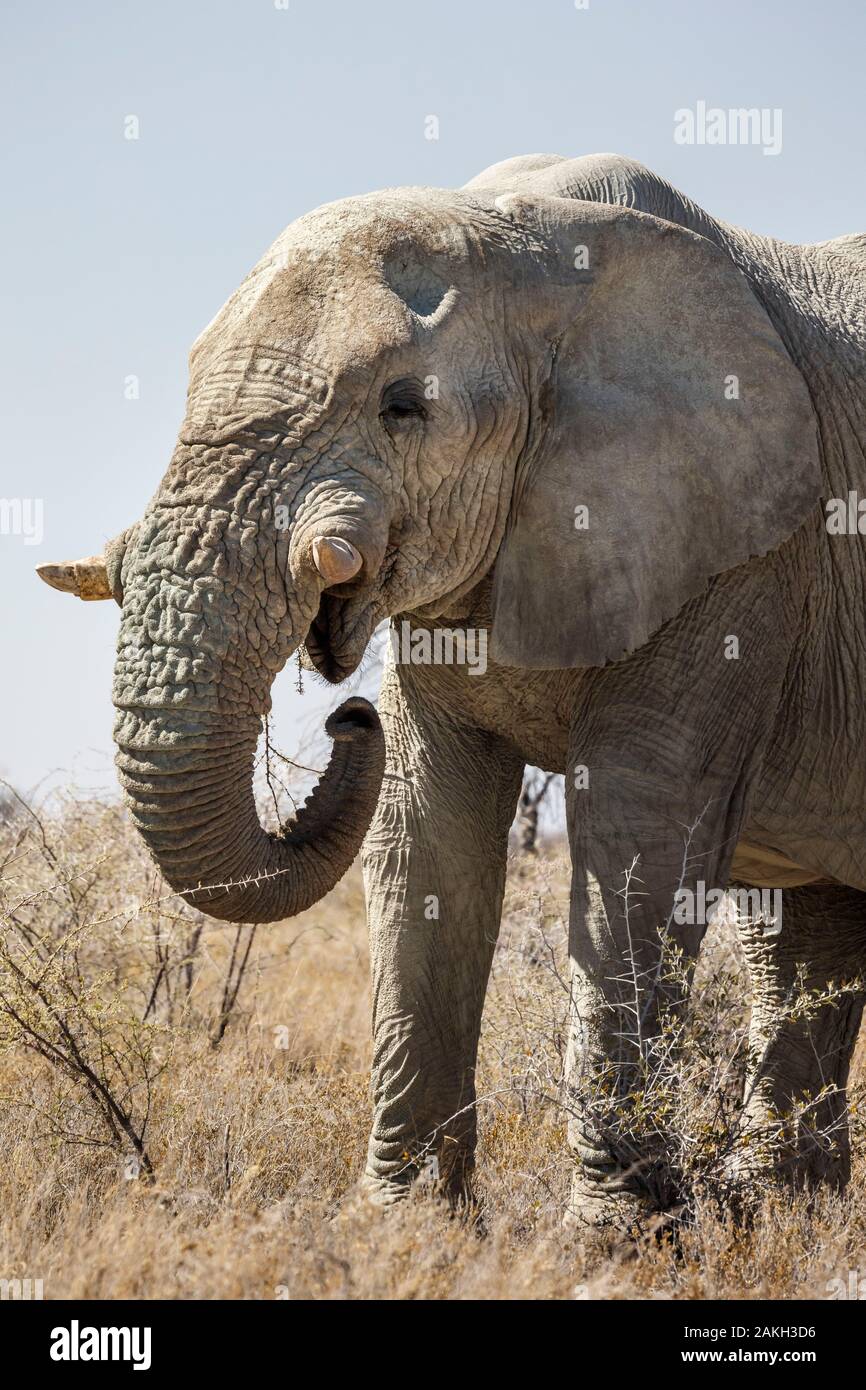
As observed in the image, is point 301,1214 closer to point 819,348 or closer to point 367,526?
point 367,526

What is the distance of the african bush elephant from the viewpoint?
4934 mm

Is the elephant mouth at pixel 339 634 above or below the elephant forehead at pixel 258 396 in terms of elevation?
below

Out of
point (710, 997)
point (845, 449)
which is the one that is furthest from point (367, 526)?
point (710, 997)

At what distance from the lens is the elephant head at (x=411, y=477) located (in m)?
4.87

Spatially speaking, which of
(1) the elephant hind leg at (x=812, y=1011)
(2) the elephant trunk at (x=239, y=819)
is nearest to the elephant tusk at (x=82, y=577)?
(2) the elephant trunk at (x=239, y=819)

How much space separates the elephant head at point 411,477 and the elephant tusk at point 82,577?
0.04 feet

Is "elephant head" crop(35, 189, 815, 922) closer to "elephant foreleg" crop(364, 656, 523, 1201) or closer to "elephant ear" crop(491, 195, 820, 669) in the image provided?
"elephant ear" crop(491, 195, 820, 669)

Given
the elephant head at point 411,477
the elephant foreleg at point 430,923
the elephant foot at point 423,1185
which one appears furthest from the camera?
the elephant foreleg at point 430,923

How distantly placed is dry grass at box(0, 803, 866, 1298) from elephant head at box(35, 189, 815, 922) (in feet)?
3.23

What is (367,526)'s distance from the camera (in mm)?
5012

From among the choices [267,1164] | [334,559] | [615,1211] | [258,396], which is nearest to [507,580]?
[334,559]

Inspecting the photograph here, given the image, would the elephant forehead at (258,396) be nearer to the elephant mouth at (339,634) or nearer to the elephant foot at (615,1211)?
the elephant mouth at (339,634)

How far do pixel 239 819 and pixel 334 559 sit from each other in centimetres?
77

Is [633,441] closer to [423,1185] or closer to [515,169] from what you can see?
[515,169]
